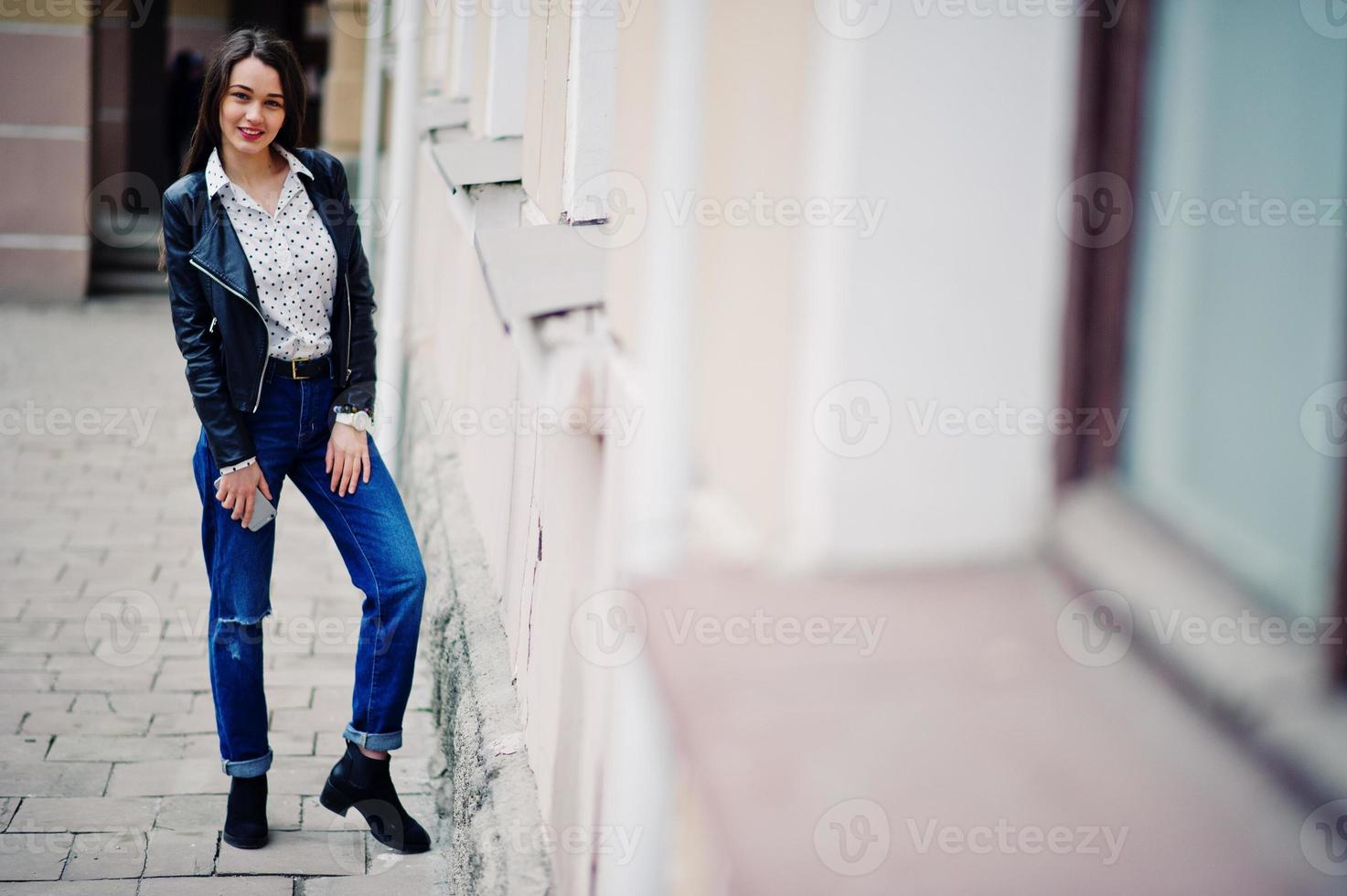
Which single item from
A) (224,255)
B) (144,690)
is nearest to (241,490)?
(224,255)

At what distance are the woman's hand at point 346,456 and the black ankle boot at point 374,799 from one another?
0.62 m

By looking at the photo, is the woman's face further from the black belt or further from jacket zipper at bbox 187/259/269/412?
the black belt

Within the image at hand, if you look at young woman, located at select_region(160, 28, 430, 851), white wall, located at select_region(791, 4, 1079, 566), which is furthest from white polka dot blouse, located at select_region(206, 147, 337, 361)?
white wall, located at select_region(791, 4, 1079, 566)

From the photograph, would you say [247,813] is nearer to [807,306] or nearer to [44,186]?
[807,306]

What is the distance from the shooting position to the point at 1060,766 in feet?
3.67

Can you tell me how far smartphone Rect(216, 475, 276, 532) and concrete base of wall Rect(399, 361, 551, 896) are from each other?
0.67m

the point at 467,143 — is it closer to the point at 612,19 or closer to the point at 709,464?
the point at 612,19

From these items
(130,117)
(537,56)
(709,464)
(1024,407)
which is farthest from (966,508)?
(130,117)

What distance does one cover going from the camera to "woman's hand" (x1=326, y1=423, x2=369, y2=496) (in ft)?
11.1

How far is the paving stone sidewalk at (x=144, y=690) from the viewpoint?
3.65 metres

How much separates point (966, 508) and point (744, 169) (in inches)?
18.8

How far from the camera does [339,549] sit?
11.3ft

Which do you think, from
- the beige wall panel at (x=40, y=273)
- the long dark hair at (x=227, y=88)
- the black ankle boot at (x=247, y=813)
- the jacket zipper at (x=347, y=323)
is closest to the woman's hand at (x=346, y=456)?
the jacket zipper at (x=347, y=323)

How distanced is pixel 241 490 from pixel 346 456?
0.24 m
